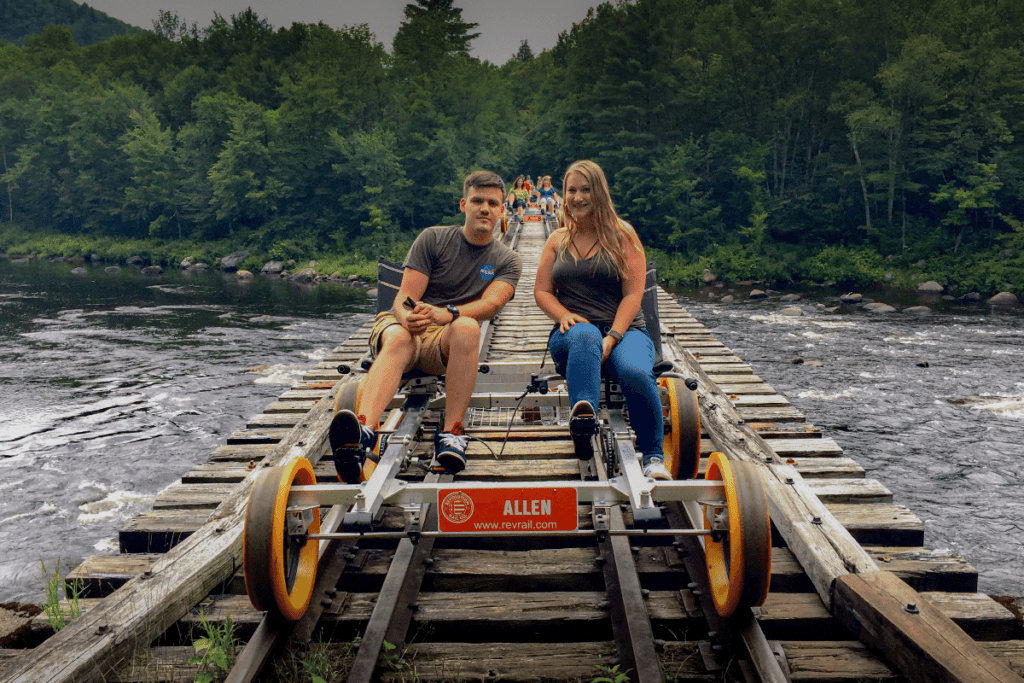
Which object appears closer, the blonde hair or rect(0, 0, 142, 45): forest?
the blonde hair

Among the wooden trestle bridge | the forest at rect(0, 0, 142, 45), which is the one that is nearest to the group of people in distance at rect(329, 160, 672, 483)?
the wooden trestle bridge

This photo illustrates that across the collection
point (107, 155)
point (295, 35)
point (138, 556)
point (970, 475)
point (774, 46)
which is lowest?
point (970, 475)

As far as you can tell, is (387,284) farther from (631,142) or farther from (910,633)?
(631,142)

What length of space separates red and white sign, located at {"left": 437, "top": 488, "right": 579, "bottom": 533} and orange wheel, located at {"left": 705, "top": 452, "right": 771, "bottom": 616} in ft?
1.79

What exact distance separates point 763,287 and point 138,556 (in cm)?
2457

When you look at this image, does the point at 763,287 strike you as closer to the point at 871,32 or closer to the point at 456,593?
the point at 871,32

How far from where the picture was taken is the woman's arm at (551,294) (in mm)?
3664

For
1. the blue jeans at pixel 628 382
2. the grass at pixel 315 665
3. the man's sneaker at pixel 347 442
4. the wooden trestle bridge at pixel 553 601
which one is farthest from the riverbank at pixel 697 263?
the grass at pixel 315 665

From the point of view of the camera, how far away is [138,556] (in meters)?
3.42

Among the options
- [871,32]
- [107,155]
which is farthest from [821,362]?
[107,155]

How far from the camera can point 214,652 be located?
246 centimetres

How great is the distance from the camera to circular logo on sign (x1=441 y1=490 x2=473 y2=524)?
263cm

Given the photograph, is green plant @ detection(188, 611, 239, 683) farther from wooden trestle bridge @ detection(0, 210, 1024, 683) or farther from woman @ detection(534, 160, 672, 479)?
woman @ detection(534, 160, 672, 479)

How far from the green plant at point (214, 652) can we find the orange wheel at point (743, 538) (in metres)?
1.74
